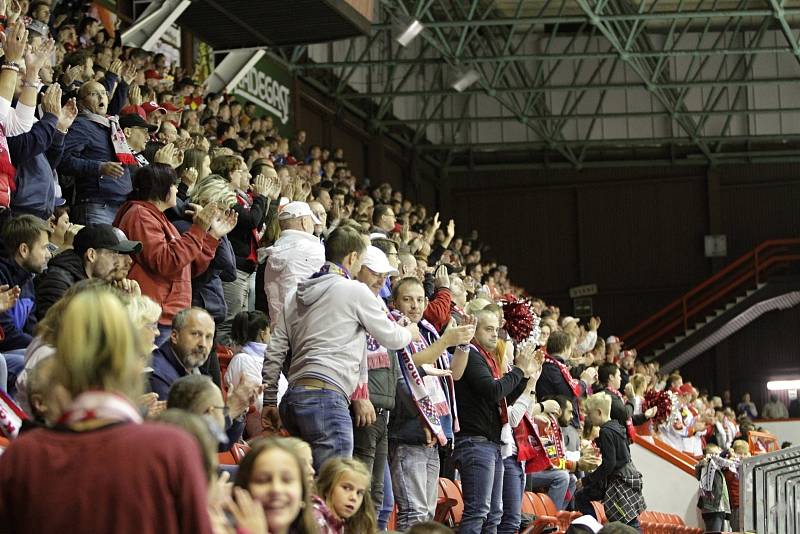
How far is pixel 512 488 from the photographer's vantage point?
292 inches

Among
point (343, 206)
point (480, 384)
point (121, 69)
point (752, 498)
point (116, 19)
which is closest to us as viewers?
point (480, 384)

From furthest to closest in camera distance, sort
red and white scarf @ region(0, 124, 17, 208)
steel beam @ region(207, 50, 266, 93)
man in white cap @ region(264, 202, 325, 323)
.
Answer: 1. steel beam @ region(207, 50, 266, 93)
2. man in white cap @ region(264, 202, 325, 323)
3. red and white scarf @ region(0, 124, 17, 208)

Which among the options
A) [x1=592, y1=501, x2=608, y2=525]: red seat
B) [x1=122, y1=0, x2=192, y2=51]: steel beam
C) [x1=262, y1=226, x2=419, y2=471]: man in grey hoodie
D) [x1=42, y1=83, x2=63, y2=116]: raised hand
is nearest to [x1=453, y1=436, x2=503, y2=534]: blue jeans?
[x1=262, y1=226, x2=419, y2=471]: man in grey hoodie

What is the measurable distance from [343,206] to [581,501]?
13.2ft

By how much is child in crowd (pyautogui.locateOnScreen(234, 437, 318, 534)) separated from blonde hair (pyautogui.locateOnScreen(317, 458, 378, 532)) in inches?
40.6

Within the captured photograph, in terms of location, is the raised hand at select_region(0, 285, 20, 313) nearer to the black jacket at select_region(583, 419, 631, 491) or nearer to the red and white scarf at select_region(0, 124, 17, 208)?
the red and white scarf at select_region(0, 124, 17, 208)

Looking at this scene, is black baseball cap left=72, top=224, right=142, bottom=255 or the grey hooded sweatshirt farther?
black baseball cap left=72, top=224, right=142, bottom=255

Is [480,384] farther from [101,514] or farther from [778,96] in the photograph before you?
[778,96]

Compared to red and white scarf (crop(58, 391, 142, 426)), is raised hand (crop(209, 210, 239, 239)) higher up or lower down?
higher up

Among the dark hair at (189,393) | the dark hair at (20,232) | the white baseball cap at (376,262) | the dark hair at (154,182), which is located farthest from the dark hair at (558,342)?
the dark hair at (189,393)

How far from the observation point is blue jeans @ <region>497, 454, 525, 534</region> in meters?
7.27

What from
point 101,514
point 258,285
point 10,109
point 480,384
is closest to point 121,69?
point 258,285

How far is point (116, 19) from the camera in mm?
14531

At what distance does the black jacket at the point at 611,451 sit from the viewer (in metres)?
9.26
